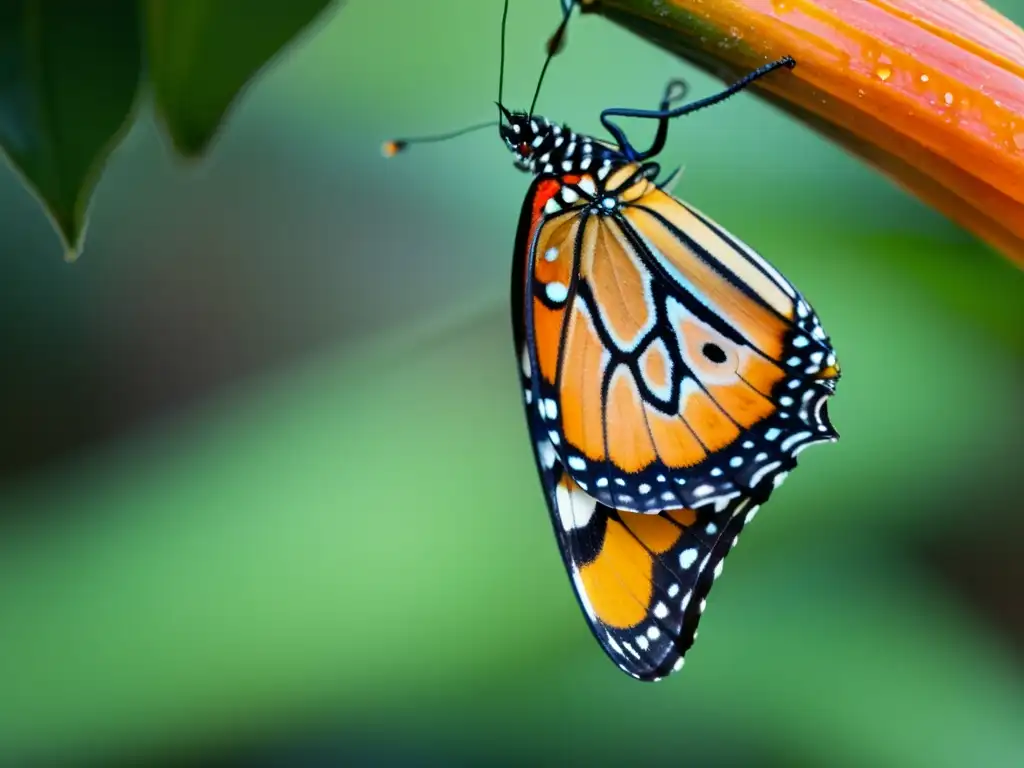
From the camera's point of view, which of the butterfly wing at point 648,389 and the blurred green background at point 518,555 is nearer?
the butterfly wing at point 648,389

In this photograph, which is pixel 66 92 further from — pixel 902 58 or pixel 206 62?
pixel 902 58

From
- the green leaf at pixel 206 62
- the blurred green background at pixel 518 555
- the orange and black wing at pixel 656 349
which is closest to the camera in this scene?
the green leaf at pixel 206 62

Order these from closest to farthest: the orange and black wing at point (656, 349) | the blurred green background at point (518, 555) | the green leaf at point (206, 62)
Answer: the green leaf at point (206, 62) < the orange and black wing at point (656, 349) < the blurred green background at point (518, 555)

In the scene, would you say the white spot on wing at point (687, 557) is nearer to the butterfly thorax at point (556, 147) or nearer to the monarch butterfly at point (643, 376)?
the monarch butterfly at point (643, 376)

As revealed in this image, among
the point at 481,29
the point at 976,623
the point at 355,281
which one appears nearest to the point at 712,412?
the point at 976,623

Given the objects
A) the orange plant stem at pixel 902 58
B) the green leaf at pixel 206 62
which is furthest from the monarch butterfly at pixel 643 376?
the green leaf at pixel 206 62

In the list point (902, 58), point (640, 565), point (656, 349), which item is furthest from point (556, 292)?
point (902, 58)

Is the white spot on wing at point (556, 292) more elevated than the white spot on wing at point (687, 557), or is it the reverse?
the white spot on wing at point (556, 292)
